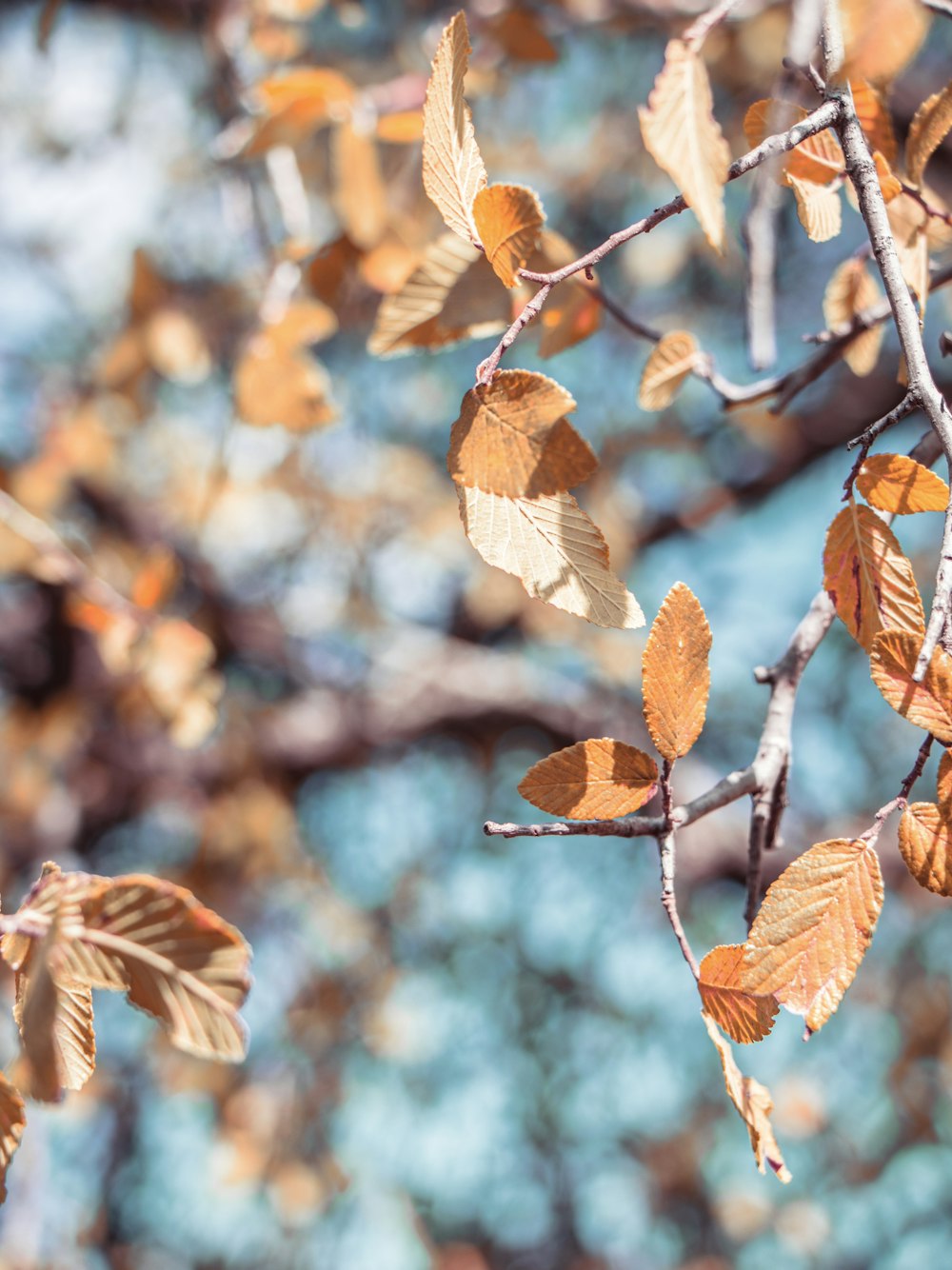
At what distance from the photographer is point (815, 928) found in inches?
12.3

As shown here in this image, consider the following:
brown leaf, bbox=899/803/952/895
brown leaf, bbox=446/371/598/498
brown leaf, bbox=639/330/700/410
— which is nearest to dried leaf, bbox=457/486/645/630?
brown leaf, bbox=446/371/598/498

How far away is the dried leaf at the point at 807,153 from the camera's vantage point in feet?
1.29

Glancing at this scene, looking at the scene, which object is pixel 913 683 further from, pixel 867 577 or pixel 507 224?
pixel 507 224

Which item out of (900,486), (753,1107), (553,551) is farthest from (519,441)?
(753,1107)

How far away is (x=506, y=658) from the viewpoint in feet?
7.19

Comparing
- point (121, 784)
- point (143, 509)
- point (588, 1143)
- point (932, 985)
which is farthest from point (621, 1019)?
point (143, 509)

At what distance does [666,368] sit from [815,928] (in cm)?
34

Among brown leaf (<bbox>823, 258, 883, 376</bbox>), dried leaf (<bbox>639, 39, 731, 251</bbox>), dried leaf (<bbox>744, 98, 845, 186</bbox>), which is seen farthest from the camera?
brown leaf (<bbox>823, 258, 883, 376</bbox>)

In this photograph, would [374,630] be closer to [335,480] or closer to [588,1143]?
[335,480]

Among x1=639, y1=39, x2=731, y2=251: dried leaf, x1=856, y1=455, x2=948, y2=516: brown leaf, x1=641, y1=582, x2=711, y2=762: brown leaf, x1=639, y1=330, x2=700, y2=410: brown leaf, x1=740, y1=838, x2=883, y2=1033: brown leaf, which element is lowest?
x1=740, y1=838, x2=883, y2=1033: brown leaf

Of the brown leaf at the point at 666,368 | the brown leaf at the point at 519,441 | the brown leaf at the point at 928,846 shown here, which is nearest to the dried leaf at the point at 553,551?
the brown leaf at the point at 519,441

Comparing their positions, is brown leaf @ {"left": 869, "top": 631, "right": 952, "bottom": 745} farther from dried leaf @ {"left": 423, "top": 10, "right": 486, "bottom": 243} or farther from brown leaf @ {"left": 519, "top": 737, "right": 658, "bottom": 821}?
dried leaf @ {"left": 423, "top": 10, "right": 486, "bottom": 243}

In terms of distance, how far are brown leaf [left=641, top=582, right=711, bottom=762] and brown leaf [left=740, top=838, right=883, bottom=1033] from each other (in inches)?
2.4

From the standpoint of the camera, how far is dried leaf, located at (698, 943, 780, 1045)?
32cm
